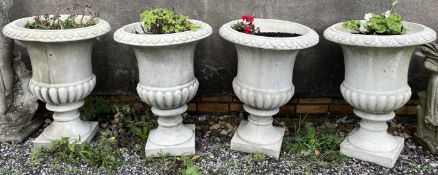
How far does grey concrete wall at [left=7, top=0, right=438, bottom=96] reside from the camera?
3.87 m

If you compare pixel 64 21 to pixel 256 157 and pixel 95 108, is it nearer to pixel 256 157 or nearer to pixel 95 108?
pixel 95 108

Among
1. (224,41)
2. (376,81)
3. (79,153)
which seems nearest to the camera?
(376,81)

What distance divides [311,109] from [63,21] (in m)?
2.39

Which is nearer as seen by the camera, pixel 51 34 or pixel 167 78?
pixel 51 34

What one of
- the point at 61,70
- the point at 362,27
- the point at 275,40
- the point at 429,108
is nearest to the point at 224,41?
the point at 275,40

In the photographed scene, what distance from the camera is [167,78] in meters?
3.36

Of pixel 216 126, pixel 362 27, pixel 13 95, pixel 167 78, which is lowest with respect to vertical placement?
pixel 216 126

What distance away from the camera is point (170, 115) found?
3568 millimetres

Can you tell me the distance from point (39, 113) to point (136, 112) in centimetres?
94

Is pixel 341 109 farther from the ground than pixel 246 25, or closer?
closer

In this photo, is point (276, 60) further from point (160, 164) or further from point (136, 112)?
point (136, 112)

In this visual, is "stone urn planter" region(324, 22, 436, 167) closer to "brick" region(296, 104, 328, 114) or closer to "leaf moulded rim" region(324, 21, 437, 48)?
"leaf moulded rim" region(324, 21, 437, 48)

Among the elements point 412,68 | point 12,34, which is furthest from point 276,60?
point 12,34

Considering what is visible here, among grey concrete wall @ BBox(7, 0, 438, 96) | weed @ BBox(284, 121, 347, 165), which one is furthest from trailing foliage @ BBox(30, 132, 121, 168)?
weed @ BBox(284, 121, 347, 165)
